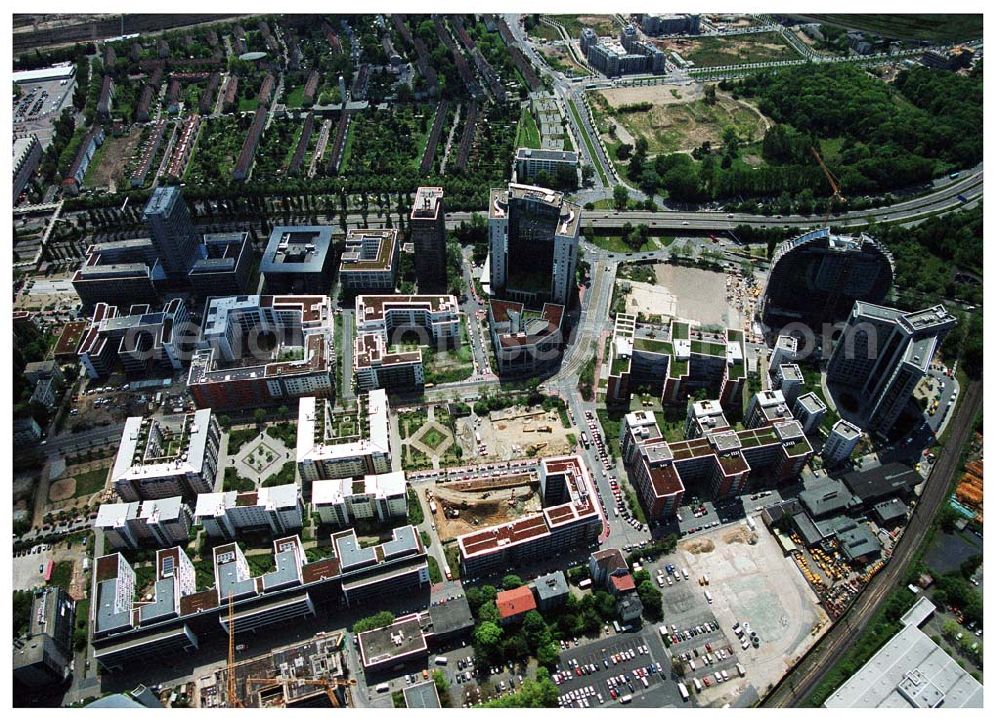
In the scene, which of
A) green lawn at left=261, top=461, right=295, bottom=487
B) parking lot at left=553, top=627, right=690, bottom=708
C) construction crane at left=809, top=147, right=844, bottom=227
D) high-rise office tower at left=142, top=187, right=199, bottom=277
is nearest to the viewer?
parking lot at left=553, top=627, right=690, bottom=708

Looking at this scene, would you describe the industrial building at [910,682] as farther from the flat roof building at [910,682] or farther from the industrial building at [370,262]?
the industrial building at [370,262]

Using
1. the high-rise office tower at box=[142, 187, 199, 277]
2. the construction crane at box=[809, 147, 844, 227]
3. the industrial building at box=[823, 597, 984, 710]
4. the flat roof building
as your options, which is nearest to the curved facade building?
the construction crane at box=[809, 147, 844, 227]

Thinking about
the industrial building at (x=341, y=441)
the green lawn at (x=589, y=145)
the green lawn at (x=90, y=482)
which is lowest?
the green lawn at (x=90, y=482)

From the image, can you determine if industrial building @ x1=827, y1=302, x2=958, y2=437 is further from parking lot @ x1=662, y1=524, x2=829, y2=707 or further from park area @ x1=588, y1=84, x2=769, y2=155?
park area @ x1=588, y1=84, x2=769, y2=155

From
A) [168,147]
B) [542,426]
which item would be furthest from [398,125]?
[542,426]

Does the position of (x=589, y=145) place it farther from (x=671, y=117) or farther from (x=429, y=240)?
(x=429, y=240)

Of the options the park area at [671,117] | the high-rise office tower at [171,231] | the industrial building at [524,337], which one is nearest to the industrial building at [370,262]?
the industrial building at [524,337]
